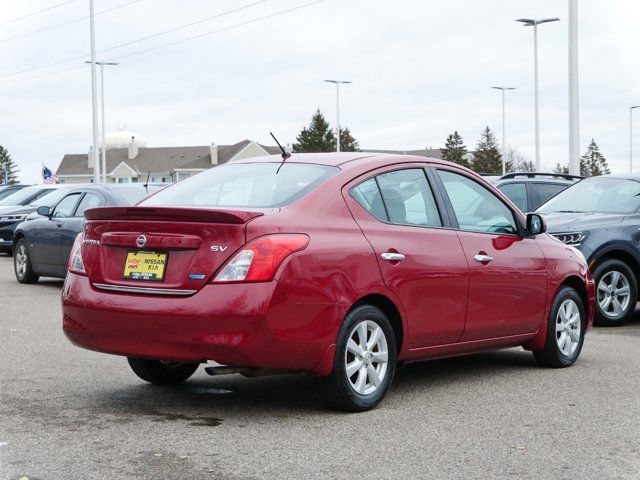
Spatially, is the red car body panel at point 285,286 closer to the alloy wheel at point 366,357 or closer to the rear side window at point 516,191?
the alloy wheel at point 366,357

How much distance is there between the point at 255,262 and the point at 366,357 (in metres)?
1.04

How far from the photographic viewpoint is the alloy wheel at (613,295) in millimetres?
11875

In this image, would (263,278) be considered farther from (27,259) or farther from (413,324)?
(27,259)

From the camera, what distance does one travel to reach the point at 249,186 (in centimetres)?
690

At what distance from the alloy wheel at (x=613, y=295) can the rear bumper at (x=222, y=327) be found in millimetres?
6332

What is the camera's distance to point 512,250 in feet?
26.3

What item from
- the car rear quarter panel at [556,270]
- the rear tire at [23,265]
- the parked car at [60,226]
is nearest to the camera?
the car rear quarter panel at [556,270]

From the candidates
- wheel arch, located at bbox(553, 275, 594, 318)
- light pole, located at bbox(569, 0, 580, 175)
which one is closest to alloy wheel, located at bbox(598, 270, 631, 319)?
wheel arch, located at bbox(553, 275, 594, 318)

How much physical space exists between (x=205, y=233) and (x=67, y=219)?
9939 mm

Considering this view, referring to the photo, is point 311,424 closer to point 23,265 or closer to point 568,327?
point 568,327

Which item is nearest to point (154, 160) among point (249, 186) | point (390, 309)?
point (249, 186)

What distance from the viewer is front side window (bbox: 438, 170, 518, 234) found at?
7.68 meters

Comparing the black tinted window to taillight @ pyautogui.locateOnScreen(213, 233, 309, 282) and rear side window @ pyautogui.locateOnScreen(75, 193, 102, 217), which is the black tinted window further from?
taillight @ pyautogui.locateOnScreen(213, 233, 309, 282)

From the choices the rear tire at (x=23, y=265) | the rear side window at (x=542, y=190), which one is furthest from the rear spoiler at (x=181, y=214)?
the rear side window at (x=542, y=190)
